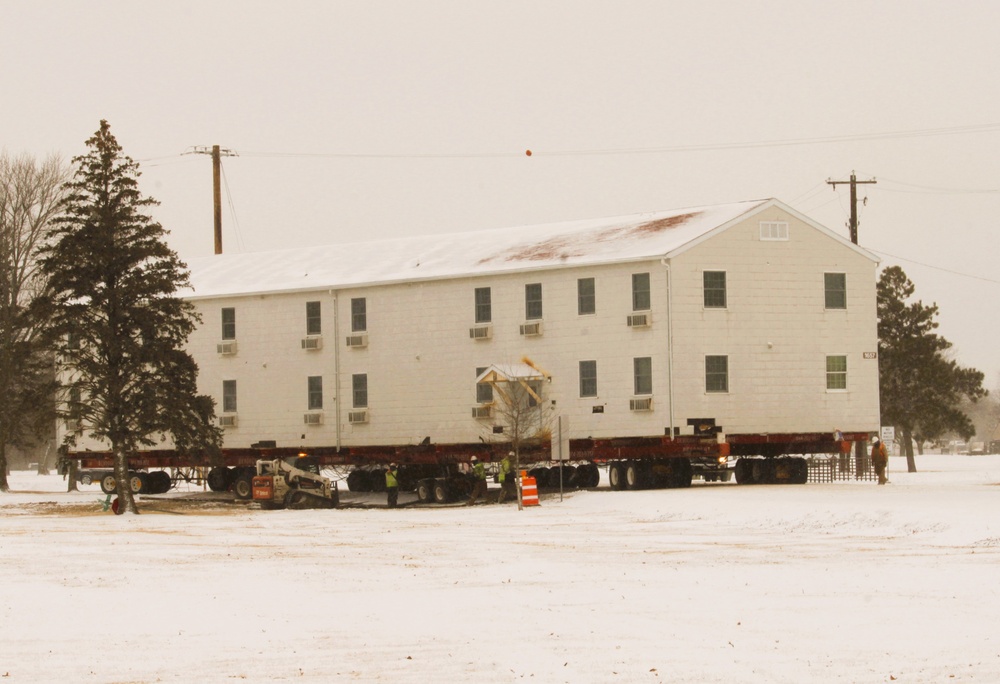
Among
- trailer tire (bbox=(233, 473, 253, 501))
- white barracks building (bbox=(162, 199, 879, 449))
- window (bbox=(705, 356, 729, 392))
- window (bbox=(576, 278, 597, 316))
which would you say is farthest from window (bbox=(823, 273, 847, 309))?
trailer tire (bbox=(233, 473, 253, 501))

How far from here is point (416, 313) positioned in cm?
5259

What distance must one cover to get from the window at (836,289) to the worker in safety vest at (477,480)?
12.6m

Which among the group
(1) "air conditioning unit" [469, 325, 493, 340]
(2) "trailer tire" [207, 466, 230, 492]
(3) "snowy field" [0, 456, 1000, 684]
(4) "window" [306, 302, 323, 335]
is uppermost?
(4) "window" [306, 302, 323, 335]

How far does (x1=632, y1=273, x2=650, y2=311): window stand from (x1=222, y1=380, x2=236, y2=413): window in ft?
53.9

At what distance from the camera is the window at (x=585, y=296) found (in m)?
49.0

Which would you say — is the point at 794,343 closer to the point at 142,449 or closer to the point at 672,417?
the point at 672,417

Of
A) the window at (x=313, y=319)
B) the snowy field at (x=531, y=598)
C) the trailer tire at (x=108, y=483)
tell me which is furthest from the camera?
the trailer tire at (x=108, y=483)

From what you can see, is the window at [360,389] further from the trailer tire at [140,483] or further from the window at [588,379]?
the trailer tire at [140,483]

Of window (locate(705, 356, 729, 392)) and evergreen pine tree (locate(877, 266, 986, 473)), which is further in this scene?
evergreen pine tree (locate(877, 266, 986, 473))

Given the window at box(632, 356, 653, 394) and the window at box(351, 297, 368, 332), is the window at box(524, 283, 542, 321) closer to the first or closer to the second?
the window at box(632, 356, 653, 394)

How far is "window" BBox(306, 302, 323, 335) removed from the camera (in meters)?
54.9

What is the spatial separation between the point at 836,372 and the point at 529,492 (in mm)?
12814

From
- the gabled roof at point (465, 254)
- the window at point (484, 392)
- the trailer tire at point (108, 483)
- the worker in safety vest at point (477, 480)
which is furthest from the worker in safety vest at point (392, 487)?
the trailer tire at point (108, 483)

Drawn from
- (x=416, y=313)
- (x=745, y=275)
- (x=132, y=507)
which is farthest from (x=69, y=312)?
(x=745, y=275)
